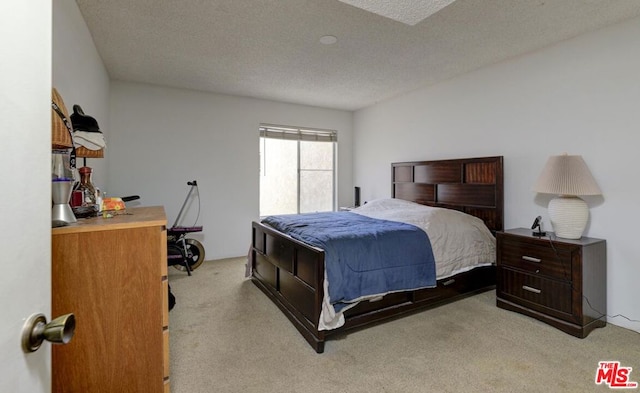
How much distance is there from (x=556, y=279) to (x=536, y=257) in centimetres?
21

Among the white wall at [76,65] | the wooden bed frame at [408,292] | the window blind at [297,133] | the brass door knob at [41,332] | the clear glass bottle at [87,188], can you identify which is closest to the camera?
the brass door knob at [41,332]

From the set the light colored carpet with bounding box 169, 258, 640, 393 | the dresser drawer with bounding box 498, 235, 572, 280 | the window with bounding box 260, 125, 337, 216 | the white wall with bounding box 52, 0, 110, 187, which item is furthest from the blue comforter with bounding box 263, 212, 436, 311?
the window with bounding box 260, 125, 337, 216

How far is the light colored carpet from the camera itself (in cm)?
183

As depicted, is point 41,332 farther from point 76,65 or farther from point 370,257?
point 76,65

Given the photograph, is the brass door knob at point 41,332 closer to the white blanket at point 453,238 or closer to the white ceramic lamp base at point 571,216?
the white blanket at point 453,238

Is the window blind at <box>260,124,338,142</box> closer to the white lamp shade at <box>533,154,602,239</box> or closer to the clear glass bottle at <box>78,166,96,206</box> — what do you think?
the clear glass bottle at <box>78,166,96,206</box>

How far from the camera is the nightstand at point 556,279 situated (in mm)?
2361

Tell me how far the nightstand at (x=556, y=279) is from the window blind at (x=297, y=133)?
11.4 ft

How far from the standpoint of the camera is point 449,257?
2854 mm

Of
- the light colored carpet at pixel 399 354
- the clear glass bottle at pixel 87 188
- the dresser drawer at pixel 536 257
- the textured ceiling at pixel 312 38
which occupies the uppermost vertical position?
the textured ceiling at pixel 312 38

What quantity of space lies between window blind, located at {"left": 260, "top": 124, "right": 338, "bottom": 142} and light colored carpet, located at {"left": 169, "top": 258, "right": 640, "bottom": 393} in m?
3.01

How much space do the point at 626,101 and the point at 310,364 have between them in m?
3.23

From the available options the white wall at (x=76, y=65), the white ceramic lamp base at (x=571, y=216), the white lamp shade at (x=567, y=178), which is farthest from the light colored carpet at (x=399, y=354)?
the white wall at (x=76, y=65)

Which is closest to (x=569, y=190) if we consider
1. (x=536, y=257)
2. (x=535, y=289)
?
(x=536, y=257)
